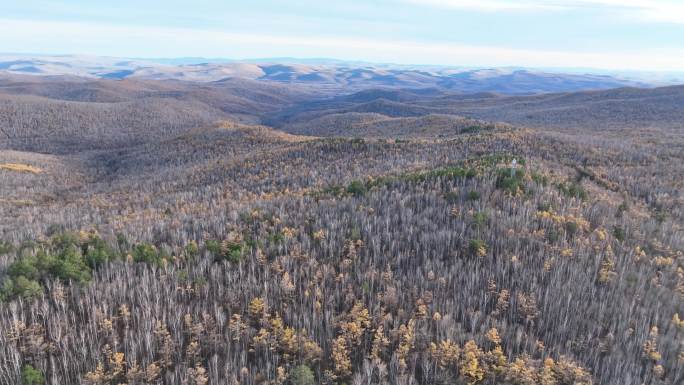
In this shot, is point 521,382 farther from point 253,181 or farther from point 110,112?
point 110,112

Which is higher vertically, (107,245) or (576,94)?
(576,94)

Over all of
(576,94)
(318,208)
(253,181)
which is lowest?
(253,181)

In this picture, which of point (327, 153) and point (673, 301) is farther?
point (327, 153)

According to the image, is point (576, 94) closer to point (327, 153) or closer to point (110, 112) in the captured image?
point (327, 153)

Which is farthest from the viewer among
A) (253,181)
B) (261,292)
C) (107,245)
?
(253,181)

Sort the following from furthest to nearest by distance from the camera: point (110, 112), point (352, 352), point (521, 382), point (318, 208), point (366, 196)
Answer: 1. point (110, 112)
2. point (366, 196)
3. point (318, 208)
4. point (352, 352)
5. point (521, 382)

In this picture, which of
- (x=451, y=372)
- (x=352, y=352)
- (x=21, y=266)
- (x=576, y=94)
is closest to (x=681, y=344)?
(x=451, y=372)

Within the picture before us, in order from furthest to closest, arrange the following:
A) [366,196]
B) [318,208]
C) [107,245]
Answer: [366,196] → [318,208] → [107,245]

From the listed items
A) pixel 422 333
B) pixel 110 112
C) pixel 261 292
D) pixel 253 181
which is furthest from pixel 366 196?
pixel 110 112

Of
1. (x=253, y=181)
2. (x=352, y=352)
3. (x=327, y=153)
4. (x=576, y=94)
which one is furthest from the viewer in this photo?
(x=576, y=94)
